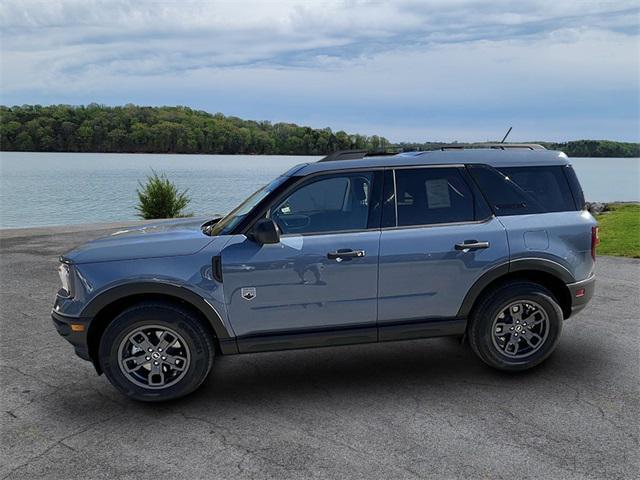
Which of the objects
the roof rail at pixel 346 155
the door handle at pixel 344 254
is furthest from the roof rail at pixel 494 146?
the door handle at pixel 344 254

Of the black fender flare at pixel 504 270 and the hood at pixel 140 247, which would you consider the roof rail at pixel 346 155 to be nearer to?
the hood at pixel 140 247

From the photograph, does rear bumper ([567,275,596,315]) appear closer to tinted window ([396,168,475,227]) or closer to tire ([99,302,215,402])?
tinted window ([396,168,475,227])

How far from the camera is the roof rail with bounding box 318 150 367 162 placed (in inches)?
184

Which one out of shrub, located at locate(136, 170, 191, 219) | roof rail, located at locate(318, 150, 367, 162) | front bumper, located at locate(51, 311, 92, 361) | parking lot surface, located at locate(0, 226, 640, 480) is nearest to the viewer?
parking lot surface, located at locate(0, 226, 640, 480)

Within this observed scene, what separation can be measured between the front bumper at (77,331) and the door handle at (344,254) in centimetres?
191

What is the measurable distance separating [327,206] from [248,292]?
0.93 m

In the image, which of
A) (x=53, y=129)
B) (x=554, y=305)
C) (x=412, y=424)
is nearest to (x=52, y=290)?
(x=412, y=424)

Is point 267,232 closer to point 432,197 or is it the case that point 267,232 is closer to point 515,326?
point 432,197

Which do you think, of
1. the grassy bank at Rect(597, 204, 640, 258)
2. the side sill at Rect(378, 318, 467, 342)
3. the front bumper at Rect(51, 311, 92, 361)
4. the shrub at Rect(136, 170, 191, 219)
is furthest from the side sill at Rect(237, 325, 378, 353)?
the shrub at Rect(136, 170, 191, 219)

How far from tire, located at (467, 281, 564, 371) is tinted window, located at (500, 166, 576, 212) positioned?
714 millimetres

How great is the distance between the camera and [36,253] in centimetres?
1126

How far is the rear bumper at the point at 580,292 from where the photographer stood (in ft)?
15.4

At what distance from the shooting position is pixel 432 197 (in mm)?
4512

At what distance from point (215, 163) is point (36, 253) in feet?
167
